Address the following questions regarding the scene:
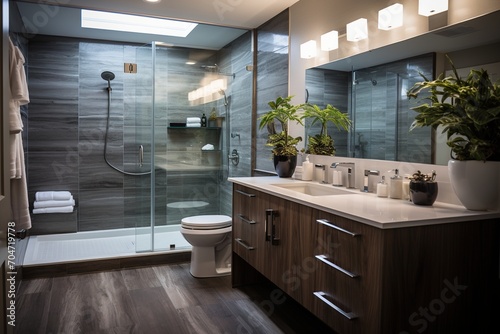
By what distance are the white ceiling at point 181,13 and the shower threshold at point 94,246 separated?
6.08 ft

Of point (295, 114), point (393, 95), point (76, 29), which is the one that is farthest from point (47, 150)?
point (393, 95)

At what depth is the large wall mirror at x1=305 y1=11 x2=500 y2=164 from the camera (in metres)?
1.90

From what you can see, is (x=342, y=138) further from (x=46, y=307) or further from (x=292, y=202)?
(x=46, y=307)

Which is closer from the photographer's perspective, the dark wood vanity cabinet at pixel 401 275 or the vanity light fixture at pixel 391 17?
the dark wood vanity cabinet at pixel 401 275

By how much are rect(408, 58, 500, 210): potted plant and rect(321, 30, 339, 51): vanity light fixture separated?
119 cm

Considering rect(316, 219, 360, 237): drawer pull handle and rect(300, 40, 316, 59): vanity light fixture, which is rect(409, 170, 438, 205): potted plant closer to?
rect(316, 219, 360, 237): drawer pull handle

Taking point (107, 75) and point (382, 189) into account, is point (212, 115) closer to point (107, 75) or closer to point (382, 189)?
point (107, 75)

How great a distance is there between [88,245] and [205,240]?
164 cm

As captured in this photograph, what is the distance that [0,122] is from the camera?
4.55 feet

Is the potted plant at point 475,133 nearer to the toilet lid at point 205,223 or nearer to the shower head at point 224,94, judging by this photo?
the toilet lid at point 205,223

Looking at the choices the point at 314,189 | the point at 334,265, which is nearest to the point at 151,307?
the point at 314,189

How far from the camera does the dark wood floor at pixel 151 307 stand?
249cm

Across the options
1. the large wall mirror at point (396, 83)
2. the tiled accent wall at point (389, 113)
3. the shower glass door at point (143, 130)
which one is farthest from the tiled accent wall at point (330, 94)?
the shower glass door at point (143, 130)

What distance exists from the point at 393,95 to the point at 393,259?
1136 millimetres
